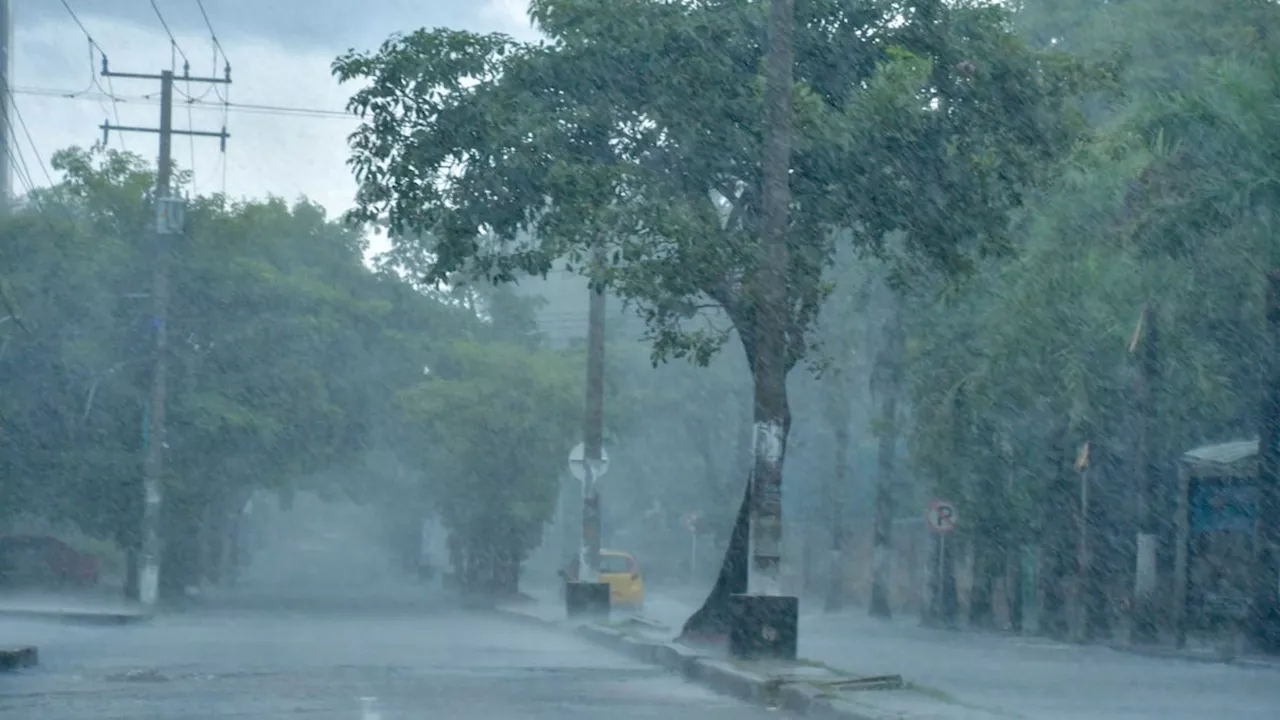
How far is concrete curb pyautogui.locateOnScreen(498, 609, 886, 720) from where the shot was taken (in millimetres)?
13781

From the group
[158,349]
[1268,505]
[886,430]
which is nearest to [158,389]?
[158,349]

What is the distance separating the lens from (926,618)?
39.3 meters

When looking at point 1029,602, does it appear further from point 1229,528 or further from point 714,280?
point 714,280

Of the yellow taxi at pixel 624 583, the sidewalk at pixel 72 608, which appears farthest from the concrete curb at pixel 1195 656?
the sidewalk at pixel 72 608

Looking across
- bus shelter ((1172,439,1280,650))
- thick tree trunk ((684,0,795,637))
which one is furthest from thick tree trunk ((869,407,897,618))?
thick tree trunk ((684,0,795,637))

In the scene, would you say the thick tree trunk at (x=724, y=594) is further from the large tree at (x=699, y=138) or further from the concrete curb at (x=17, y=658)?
the concrete curb at (x=17, y=658)

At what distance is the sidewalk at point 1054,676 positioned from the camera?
14.7m

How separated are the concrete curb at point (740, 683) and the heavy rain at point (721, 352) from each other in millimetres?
69

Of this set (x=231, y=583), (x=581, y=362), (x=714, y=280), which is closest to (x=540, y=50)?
(x=714, y=280)

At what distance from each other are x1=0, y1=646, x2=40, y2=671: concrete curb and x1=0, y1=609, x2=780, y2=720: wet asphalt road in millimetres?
214

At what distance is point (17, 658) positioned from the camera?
18.3 meters

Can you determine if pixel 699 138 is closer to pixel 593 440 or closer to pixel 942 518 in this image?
pixel 593 440

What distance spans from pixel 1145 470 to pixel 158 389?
19.7 metres

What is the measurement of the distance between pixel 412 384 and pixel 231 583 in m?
19.3
